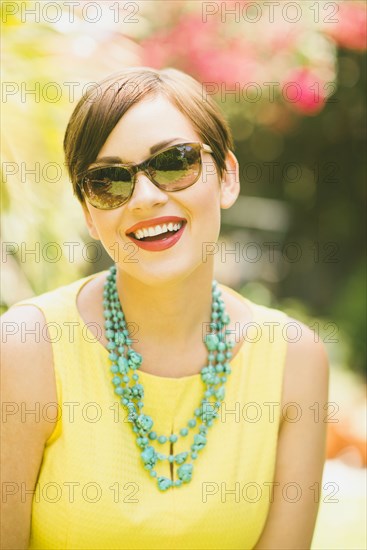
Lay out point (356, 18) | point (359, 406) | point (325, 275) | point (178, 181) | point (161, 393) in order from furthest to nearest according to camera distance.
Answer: point (325, 275) → point (356, 18) → point (359, 406) → point (161, 393) → point (178, 181)

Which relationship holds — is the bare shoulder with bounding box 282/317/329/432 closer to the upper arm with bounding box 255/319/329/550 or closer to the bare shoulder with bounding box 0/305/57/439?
the upper arm with bounding box 255/319/329/550

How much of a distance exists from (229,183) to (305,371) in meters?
0.63

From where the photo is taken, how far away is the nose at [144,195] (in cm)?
197

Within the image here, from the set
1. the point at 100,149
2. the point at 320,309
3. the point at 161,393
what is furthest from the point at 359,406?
the point at 100,149

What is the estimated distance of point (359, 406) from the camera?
596 centimetres

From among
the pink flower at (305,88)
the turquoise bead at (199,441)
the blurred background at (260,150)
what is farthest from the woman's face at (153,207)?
the pink flower at (305,88)

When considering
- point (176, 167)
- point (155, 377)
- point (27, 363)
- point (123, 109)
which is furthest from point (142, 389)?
point (123, 109)

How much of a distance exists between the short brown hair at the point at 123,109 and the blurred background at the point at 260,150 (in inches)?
46.9

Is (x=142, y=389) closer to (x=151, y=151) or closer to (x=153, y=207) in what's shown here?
(x=153, y=207)

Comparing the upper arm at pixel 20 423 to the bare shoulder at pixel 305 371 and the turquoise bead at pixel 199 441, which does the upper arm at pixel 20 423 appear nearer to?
the turquoise bead at pixel 199 441

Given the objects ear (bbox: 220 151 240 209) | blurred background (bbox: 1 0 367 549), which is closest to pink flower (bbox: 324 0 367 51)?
blurred background (bbox: 1 0 367 549)

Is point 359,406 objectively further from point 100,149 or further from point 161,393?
point 100,149

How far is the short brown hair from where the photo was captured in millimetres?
2008

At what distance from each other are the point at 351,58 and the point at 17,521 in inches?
294
